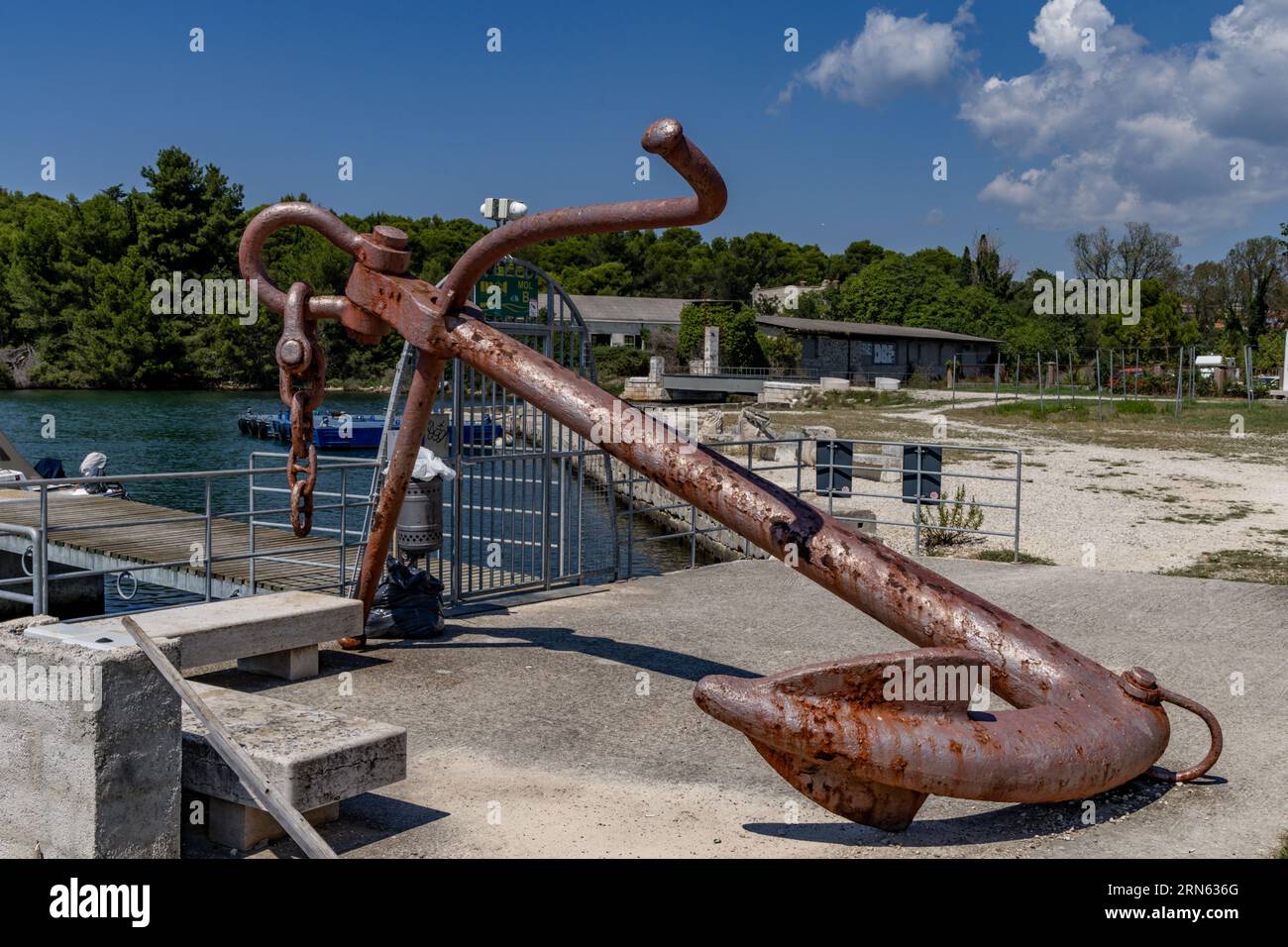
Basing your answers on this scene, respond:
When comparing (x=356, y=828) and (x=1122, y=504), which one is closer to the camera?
(x=356, y=828)

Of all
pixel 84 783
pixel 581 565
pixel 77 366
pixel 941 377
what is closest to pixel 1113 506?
pixel 581 565

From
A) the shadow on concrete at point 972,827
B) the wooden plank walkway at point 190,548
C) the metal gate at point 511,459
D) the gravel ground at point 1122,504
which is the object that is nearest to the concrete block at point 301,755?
the shadow on concrete at point 972,827

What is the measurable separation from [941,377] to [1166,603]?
63642mm

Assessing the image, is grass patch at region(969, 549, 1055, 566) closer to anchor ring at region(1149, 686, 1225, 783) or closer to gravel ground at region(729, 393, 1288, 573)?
gravel ground at region(729, 393, 1288, 573)

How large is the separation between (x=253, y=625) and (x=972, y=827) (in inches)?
173

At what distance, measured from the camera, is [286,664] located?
8.14 meters

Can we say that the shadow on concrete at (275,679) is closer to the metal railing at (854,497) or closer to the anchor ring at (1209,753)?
the metal railing at (854,497)

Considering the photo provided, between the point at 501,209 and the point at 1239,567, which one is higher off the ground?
the point at 501,209

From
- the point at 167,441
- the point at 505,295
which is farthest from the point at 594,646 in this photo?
the point at 167,441

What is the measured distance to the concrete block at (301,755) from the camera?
5.09m

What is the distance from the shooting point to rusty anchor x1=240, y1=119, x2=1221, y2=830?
4777 millimetres

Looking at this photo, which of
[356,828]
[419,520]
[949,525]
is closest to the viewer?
[356,828]

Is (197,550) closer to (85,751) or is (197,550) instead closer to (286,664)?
(286,664)
